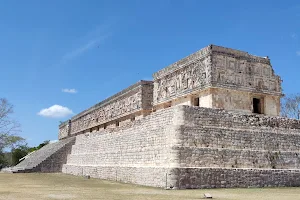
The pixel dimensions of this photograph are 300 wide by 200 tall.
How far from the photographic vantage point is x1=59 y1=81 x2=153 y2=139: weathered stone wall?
21.9m

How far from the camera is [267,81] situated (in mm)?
16859

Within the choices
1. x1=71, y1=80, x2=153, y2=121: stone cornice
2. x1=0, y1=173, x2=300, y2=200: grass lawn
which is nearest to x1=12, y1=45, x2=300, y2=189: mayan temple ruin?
x1=0, y1=173, x2=300, y2=200: grass lawn

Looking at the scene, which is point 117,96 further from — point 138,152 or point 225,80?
point 138,152

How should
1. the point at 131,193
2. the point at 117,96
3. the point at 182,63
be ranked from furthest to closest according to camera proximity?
the point at 117,96, the point at 182,63, the point at 131,193

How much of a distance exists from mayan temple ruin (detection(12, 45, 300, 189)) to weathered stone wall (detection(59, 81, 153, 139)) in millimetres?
1584

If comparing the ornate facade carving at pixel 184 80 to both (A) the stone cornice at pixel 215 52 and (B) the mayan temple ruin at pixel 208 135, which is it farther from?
(A) the stone cornice at pixel 215 52

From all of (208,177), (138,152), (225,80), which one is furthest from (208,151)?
(225,80)

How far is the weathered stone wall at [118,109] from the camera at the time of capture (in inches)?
862

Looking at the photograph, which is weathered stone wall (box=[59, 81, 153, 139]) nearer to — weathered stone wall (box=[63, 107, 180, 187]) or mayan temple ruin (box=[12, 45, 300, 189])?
mayan temple ruin (box=[12, 45, 300, 189])

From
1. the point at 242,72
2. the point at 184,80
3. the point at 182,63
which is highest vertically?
the point at 182,63

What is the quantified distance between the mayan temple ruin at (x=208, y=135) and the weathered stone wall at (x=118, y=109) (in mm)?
1584

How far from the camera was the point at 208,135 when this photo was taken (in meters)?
12.2

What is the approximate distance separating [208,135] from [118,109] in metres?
13.6

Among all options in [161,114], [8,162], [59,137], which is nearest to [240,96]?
[161,114]
